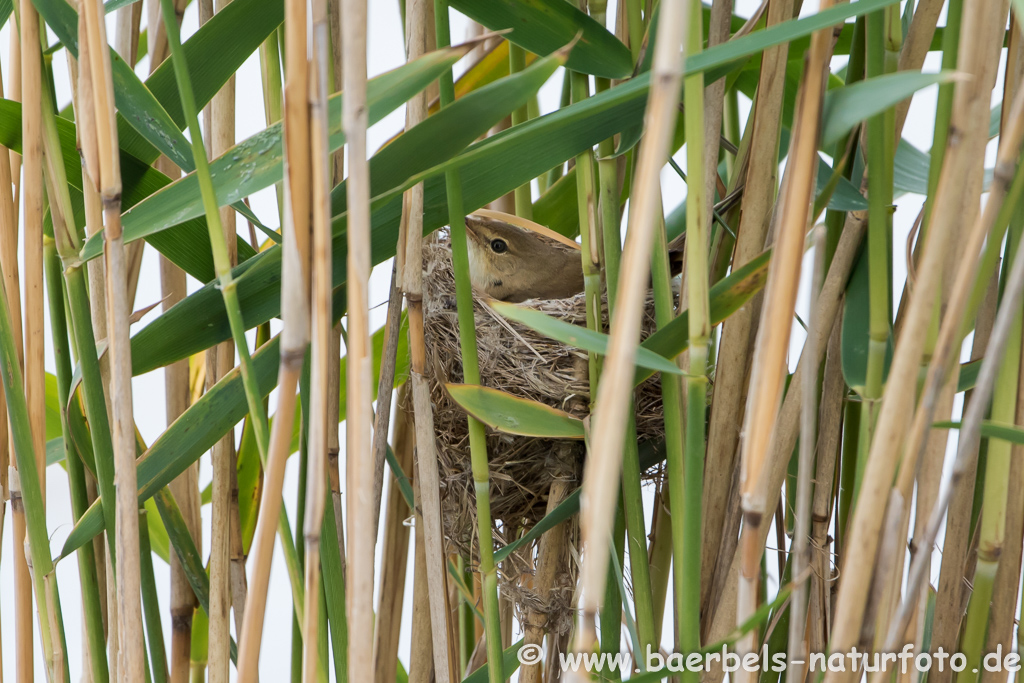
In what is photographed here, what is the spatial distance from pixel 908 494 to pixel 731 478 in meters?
0.17

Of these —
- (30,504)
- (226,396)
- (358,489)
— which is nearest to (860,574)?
(358,489)

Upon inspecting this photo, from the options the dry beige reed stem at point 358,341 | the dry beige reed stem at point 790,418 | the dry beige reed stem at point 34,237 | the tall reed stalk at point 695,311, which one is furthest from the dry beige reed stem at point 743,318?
the dry beige reed stem at point 34,237

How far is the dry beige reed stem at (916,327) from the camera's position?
16.3 inches

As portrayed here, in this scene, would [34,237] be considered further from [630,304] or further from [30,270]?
[630,304]

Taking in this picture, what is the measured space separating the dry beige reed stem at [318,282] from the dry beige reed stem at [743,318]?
0.99 ft

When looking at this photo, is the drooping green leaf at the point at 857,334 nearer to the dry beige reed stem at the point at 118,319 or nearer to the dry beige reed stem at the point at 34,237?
the dry beige reed stem at the point at 118,319

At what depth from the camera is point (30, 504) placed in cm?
61

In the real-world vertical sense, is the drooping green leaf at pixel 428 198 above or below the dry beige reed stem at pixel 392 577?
above

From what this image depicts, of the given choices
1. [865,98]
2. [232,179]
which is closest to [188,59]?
[232,179]

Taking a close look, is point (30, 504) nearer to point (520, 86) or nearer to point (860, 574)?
point (520, 86)

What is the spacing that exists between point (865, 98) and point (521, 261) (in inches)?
33.1

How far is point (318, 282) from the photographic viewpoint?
16.4 inches

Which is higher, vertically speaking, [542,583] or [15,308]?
[15,308]

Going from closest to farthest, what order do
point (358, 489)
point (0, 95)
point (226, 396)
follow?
point (358, 489), point (226, 396), point (0, 95)
